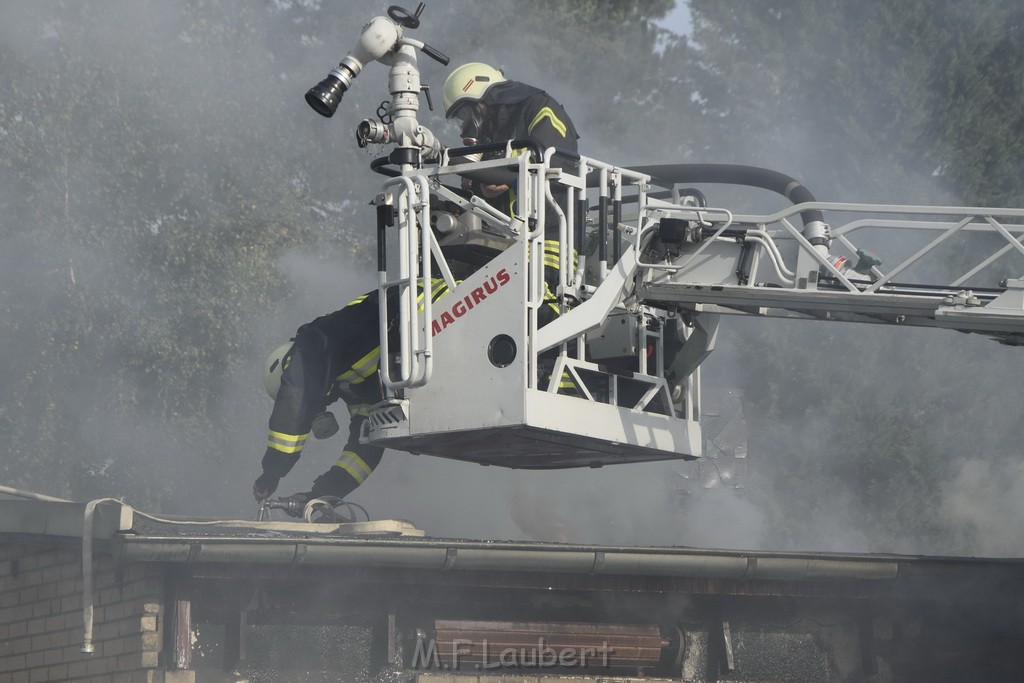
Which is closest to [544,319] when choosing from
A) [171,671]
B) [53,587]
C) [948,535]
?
[171,671]

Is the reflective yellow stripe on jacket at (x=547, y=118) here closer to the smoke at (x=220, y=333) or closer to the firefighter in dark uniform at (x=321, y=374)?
the firefighter in dark uniform at (x=321, y=374)

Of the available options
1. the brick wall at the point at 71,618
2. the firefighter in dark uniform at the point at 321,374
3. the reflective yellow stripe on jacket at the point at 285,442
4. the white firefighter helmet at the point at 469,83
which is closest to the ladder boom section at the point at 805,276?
the white firefighter helmet at the point at 469,83

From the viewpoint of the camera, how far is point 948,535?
67.8 ft

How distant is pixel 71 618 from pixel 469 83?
3.91 meters

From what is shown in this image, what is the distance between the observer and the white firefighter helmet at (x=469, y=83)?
29.0 feet

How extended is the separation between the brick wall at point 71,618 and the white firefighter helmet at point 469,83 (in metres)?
3.20

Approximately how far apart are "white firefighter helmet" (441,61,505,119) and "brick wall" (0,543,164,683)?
3201 mm

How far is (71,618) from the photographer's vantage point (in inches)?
348

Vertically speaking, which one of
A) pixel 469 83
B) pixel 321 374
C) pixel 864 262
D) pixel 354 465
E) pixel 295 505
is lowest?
pixel 295 505

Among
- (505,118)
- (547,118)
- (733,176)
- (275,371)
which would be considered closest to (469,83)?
(505,118)

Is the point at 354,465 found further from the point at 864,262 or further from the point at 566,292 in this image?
the point at 864,262

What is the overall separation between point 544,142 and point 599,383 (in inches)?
53.7

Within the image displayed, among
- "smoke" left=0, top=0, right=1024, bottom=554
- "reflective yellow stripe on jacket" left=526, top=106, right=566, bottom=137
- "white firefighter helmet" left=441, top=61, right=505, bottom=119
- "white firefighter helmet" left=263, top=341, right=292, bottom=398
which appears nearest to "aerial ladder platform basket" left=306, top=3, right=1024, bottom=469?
"reflective yellow stripe on jacket" left=526, top=106, right=566, bottom=137

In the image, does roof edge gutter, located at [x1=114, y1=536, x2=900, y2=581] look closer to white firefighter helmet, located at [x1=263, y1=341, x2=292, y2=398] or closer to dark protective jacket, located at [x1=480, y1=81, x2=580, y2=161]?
white firefighter helmet, located at [x1=263, y1=341, x2=292, y2=398]
